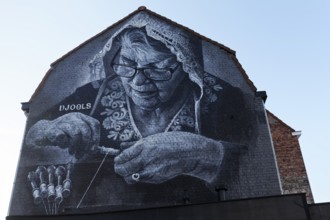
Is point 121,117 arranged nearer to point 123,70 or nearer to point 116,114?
point 116,114

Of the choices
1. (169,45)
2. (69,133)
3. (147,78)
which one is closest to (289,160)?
(147,78)

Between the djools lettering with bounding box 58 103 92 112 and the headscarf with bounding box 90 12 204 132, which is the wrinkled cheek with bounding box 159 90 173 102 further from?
the djools lettering with bounding box 58 103 92 112

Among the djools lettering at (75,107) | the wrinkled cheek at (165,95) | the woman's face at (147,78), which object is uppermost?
the woman's face at (147,78)

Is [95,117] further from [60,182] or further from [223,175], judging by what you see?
[223,175]

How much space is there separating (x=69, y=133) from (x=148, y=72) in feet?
13.0

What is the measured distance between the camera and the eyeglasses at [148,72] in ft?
49.7

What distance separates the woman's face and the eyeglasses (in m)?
0.06

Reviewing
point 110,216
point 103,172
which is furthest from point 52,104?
point 110,216

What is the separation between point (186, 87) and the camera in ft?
48.5

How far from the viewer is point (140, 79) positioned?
15188mm

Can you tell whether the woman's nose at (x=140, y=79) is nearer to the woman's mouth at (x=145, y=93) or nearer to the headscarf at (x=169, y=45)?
the woman's mouth at (x=145, y=93)

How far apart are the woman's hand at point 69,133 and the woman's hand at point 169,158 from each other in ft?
4.56

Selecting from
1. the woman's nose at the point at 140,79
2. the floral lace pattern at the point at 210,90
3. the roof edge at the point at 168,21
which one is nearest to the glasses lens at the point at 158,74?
the woman's nose at the point at 140,79

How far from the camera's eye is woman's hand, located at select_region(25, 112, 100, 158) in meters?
13.8
